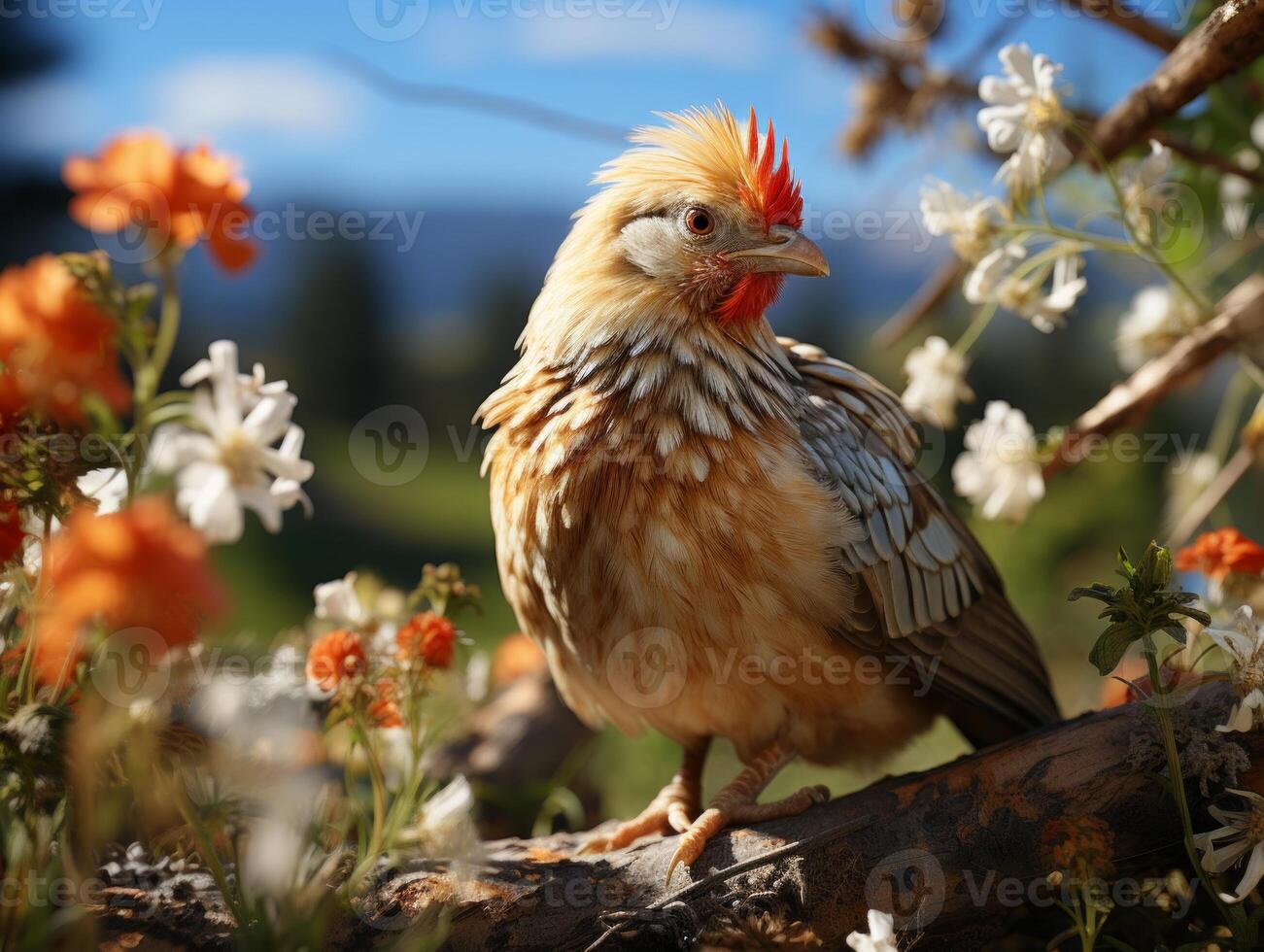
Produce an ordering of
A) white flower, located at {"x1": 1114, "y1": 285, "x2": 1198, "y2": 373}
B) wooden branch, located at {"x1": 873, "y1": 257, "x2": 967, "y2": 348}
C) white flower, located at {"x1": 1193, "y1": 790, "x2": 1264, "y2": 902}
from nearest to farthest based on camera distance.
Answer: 1. white flower, located at {"x1": 1193, "y1": 790, "x2": 1264, "y2": 902}
2. white flower, located at {"x1": 1114, "y1": 285, "x2": 1198, "y2": 373}
3. wooden branch, located at {"x1": 873, "y1": 257, "x2": 967, "y2": 348}

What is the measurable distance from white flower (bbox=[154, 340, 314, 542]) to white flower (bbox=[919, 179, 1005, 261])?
48.6 inches

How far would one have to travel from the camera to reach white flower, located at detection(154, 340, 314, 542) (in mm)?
1031

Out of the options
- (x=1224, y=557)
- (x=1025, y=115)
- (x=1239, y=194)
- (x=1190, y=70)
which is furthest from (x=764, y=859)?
(x=1239, y=194)

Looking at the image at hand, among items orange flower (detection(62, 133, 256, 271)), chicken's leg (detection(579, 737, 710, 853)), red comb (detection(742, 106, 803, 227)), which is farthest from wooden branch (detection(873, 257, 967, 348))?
orange flower (detection(62, 133, 256, 271))

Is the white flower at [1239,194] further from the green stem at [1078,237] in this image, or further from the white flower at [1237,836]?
the white flower at [1237,836]

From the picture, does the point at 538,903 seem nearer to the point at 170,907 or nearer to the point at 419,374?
the point at 170,907

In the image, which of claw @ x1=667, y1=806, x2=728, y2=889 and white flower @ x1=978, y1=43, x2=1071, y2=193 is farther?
white flower @ x1=978, y1=43, x2=1071, y2=193

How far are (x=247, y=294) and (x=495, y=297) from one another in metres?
1.46

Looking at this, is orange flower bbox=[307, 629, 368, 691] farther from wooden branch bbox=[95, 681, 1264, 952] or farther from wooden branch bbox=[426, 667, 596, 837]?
wooden branch bbox=[426, 667, 596, 837]

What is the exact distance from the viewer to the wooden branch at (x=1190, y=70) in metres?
1.53

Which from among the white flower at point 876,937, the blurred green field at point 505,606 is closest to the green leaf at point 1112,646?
the white flower at point 876,937

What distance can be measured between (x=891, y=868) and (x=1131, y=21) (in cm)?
166

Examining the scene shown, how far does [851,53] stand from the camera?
261 centimetres

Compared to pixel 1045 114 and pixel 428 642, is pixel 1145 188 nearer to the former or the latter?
pixel 1045 114
